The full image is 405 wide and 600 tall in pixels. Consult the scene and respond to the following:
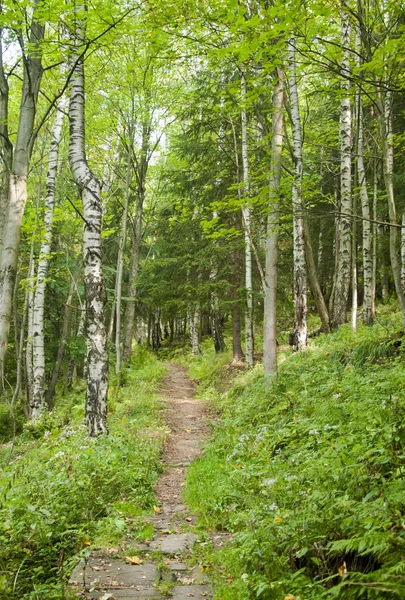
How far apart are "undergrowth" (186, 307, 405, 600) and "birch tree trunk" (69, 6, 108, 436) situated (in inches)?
87.5

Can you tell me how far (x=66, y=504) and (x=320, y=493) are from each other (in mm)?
3134

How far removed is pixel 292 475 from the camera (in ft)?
15.5

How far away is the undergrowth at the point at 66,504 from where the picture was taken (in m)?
4.17

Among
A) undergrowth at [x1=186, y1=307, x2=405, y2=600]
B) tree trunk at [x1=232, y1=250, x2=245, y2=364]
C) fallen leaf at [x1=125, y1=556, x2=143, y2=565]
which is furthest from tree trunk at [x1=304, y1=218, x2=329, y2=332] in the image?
fallen leaf at [x1=125, y1=556, x2=143, y2=565]

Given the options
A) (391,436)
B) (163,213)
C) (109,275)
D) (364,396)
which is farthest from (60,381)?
(391,436)

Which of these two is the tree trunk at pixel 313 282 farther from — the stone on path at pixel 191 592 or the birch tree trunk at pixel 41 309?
the stone on path at pixel 191 592

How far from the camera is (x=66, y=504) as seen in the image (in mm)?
5199

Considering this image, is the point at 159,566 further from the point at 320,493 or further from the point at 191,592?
the point at 320,493

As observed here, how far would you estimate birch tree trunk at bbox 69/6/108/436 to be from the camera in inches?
319

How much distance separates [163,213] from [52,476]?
52.3 feet

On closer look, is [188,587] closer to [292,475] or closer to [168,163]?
[292,475]

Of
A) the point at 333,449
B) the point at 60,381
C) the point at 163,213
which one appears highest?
the point at 163,213

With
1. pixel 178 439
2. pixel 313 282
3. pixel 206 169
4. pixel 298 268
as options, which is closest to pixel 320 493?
pixel 178 439

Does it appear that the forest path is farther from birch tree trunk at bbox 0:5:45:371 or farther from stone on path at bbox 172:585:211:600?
birch tree trunk at bbox 0:5:45:371
